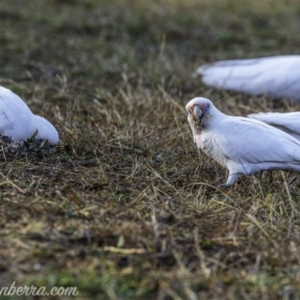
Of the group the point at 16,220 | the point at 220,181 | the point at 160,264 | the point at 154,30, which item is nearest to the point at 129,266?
the point at 160,264

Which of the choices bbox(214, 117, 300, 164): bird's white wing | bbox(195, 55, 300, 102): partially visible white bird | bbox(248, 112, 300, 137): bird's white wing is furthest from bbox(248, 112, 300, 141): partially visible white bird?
bbox(195, 55, 300, 102): partially visible white bird

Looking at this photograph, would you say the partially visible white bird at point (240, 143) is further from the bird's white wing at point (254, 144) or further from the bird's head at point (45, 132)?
the bird's head at point (45, 132)

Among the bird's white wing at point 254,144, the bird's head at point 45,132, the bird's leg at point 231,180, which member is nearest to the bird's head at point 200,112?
the bird's white wing at point 254,144

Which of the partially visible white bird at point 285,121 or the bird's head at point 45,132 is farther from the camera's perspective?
the partially visible white bird at point 285,121

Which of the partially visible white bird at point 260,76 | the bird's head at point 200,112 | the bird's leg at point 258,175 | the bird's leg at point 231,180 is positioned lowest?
the partially visible white bird at point 260,76

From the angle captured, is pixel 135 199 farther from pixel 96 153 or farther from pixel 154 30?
pixel 154 30

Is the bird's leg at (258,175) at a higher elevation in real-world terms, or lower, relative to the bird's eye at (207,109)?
lower

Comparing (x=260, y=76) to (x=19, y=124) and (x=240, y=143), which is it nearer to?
(x=240, y=143)

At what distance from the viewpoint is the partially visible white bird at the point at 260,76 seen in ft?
23.4

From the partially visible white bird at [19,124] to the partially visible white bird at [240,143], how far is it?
1.00 meters

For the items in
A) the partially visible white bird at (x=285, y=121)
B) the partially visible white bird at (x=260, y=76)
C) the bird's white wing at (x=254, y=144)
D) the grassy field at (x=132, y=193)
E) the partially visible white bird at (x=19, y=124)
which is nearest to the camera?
the grassy field at (x=132, y=193)

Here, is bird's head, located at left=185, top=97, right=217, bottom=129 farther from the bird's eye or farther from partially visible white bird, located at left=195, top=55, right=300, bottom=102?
partially visible white bird, located at left=195, top=55, right=300, bottom=102

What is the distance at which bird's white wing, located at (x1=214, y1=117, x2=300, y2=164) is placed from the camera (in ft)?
15.1

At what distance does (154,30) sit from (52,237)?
630 centimetres
